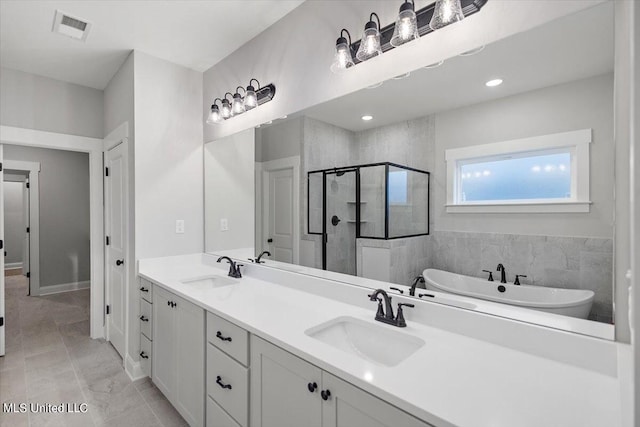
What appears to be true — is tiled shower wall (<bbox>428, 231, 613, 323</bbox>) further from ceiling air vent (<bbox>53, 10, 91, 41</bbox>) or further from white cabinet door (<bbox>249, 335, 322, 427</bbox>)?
ceiling air vent (<bbox>53, 10, 91, 41</bbox>)

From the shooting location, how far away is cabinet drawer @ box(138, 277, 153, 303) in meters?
2.31

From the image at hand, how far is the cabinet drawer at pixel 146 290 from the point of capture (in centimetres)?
231

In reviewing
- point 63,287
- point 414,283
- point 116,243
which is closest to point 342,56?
point 414,283

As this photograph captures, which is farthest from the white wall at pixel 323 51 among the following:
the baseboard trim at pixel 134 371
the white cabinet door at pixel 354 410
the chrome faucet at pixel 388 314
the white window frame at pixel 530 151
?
the baseboard trim at pixel 134 371

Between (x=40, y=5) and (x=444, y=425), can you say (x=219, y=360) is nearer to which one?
(x=444, y=425)

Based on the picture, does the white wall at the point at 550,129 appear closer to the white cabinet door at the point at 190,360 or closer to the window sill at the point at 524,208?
the window sill at the point at 524,208

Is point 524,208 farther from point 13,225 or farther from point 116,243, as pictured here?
point 13,225

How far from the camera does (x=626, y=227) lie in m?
0.92

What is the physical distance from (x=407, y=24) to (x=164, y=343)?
230cm

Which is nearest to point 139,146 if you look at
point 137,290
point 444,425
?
point 137,290

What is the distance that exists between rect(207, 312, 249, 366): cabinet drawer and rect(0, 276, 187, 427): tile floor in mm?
872

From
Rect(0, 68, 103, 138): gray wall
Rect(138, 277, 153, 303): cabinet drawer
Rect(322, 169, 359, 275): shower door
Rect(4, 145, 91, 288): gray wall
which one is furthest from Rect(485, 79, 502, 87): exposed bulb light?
Rect(4, 145, 91, 288): gray wall

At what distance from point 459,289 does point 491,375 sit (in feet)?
1.31

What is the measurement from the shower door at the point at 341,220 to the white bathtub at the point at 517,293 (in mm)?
422
